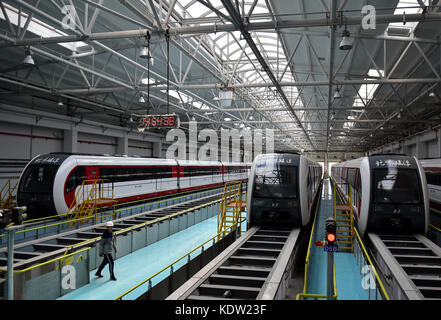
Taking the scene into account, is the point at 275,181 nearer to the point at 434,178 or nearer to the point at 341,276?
the point at 341,276

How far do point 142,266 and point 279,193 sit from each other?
477 cm

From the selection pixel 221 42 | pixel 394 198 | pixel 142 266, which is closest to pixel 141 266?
pixel 142 266

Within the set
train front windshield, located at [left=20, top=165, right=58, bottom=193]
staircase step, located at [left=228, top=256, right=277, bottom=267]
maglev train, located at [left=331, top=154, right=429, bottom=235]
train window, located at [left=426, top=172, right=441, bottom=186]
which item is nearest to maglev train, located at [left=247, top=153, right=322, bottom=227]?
maglev train, located at [left=331, top=154, right=429, bottom=235]

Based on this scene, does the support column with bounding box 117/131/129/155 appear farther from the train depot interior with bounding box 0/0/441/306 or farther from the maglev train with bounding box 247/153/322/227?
the maglev train with bounding box 247/153/322/227

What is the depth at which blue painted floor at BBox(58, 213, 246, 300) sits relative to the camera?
786 cm

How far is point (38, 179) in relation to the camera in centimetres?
1302

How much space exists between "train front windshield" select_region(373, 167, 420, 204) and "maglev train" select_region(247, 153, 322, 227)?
6.78ft

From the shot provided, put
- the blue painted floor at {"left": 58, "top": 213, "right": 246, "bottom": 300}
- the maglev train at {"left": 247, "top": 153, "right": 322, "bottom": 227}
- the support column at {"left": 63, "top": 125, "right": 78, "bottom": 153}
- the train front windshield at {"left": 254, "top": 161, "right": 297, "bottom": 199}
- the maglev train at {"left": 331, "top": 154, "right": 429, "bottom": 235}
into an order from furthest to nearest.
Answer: the support column at {"left": 63, "top": 125, "right": 78, "bottom": 153} < the train front windshield at {"left": 254, "top": 161, "right": 297, "bottom": 199} < the maglev train at {"left": 247, "top": 153, "right": 322, "bottom": 227} < the maglev train at {"left": 331, "top": 154, "right": 429, "bottom": 235} < the blue painted floor at {"left": 58, "top": 213, "right": 246, "bottom": 300}

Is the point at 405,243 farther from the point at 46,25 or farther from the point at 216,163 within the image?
the point at 216,163

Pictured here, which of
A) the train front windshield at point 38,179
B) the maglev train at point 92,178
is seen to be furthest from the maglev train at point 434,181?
the train front windshield at point 38,179

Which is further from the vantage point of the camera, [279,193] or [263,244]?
[279,193]

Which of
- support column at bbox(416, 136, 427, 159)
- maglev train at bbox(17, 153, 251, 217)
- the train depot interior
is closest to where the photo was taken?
the train depot interior

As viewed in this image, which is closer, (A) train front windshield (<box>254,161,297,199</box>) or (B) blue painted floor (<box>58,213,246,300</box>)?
(B) blue painted floor (<box>58,213,246,300</box>)

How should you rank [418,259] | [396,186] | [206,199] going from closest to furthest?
[418,259] → [396,186] → [206,199]
